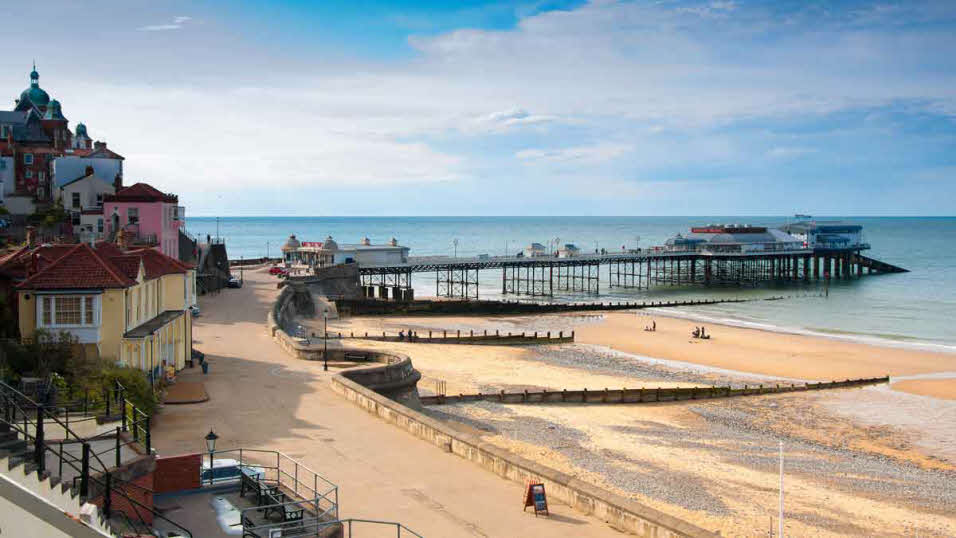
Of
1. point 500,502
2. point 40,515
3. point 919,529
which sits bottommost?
point 919,529

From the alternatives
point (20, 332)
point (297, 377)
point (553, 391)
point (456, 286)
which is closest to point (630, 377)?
point (553, 391)

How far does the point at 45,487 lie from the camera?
10.3 metres

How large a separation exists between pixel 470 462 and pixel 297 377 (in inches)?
475

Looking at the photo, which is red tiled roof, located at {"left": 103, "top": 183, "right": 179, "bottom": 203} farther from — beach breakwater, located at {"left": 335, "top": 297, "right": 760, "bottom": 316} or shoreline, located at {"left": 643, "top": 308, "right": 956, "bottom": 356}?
shoreline, located at {"left": 643, "top": 308, "right": 956, "bottom": 356}

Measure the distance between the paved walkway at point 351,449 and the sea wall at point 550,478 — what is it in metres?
0.23

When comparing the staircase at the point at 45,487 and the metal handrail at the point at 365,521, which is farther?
the metal handrail at the point at 365,521

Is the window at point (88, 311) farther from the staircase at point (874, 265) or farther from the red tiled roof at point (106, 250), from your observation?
the staircase at point (874, 265)

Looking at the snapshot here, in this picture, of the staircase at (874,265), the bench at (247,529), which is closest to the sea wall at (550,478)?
the bench at (247,529)

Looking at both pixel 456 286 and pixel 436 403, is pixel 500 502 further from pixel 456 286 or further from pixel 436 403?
pixel 456 286

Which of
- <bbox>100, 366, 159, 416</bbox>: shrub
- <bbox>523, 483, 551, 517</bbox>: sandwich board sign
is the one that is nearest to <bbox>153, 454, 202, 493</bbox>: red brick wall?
<bbox>523, 483, 551, 517</bbox>: sandwich board sign

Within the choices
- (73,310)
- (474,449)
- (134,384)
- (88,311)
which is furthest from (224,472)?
(73,310)

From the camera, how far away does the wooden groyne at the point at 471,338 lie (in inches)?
2115

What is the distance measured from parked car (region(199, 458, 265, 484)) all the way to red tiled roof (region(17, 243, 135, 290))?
10680 mm

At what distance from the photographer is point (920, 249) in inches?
7667
